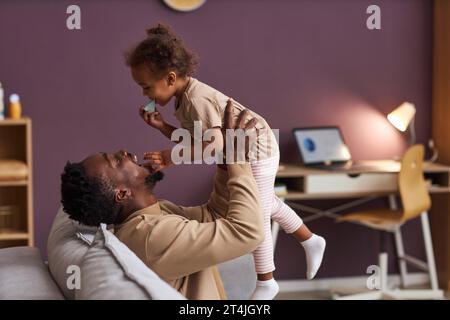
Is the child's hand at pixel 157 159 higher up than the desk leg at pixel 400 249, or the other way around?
the child's hand at pixel 157 159

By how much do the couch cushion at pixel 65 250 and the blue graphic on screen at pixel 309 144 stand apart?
199 cm

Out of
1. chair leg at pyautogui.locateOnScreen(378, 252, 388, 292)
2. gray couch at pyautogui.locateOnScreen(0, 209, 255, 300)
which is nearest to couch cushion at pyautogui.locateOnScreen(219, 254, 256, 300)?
gray couch at pyautogui.locateOnScreen(0, 209, 255, 300)

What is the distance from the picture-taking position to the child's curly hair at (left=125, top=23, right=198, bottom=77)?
1.74m

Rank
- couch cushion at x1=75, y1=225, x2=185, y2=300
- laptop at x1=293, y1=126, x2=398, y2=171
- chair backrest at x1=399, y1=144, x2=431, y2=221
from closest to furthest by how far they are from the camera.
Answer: couch cushion at x1=75, y1=225, x2=185, y2=300, chair backrest at x1=399, y1=144, x2=431, y2=221, laptop at x1=293, y1=126, x2=398, y2=171

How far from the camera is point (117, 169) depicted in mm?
1539

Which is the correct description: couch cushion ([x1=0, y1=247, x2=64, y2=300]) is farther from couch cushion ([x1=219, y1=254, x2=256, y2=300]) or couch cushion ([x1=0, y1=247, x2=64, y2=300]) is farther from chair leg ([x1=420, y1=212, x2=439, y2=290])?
chair leg ([x1=420, y1=212, x2=439, y2=290])

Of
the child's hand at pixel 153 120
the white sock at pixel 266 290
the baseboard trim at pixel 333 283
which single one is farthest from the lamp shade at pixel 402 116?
the child's hand at pixel 153 120

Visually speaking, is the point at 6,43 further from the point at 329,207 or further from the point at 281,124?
the point at 329,207

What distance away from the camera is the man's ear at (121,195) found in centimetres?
154

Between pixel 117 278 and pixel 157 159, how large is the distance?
48 cm

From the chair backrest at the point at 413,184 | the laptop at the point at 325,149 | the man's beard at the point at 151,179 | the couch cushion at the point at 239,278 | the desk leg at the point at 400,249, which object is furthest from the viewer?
the desk leg at the point at 400,249

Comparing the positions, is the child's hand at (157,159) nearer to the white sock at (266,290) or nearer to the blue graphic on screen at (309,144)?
the white sock at (266,290)

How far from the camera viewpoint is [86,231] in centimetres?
170
